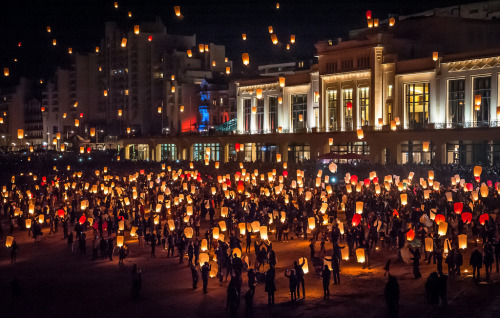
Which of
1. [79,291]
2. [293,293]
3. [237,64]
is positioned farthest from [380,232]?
[237,64]

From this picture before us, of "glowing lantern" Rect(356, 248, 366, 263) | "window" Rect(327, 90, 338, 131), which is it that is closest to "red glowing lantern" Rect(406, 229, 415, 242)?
"glowing lantern" Rect(356, 248, 366, 263)

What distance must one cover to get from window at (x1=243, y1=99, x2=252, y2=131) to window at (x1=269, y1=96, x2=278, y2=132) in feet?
11.2

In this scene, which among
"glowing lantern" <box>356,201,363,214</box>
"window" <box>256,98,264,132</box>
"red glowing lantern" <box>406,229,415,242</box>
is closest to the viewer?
"red glowing lantern" <box>406,229,415,242</box>

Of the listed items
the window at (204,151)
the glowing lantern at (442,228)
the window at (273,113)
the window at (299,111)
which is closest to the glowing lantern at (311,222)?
the glowing lantern at (442,228)

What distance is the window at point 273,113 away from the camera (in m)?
63.4

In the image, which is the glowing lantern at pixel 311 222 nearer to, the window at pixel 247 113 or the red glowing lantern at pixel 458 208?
the red glowing lantern at pixel 458 208

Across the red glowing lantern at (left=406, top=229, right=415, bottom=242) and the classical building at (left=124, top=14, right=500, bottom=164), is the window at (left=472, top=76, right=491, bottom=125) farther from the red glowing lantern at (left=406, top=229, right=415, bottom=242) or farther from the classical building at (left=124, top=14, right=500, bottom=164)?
the red glowing lantern at (left=406, top=229, right=415, bottom=242)

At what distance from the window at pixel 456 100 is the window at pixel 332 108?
37.5 ft

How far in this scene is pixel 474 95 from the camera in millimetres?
45469

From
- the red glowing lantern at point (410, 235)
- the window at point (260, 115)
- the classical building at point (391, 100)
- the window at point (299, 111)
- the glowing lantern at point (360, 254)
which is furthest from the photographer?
the window at point (260, 115)

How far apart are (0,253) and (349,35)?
1858 inches

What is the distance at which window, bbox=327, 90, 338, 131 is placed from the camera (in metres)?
55.7

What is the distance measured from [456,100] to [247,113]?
26.4m

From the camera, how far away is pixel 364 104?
53312mm
